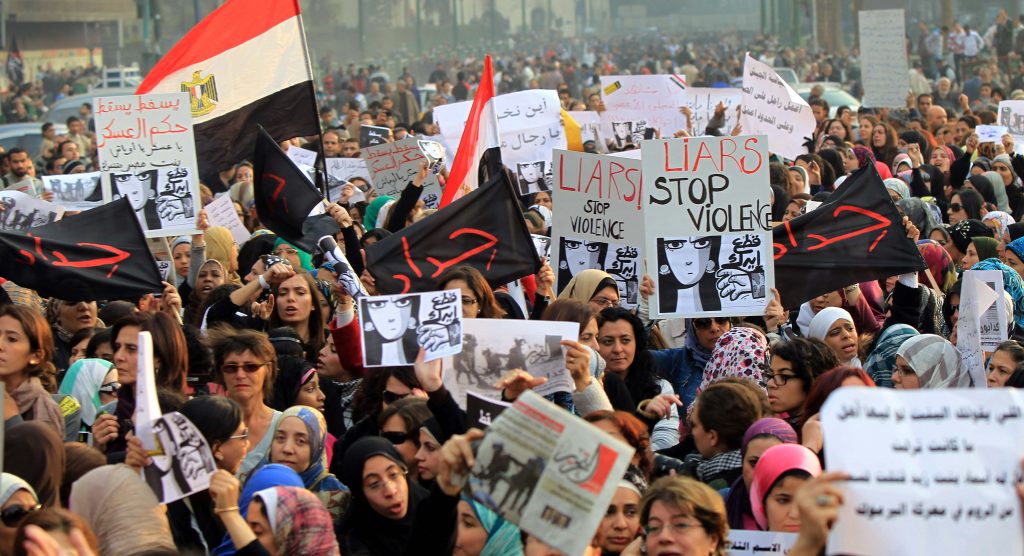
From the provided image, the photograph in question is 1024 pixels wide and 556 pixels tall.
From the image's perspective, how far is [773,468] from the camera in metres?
4.54

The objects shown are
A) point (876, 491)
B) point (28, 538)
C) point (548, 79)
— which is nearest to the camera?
point (876, 491)

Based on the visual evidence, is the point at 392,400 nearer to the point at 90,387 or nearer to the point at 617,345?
the point at 617,345

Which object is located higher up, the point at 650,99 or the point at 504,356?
the point at 650,99

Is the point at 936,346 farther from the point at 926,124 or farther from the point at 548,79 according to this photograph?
the point at 548,79

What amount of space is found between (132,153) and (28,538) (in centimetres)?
654

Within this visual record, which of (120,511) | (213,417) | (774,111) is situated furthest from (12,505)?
(774,111)

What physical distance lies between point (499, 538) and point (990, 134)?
32.8 feet

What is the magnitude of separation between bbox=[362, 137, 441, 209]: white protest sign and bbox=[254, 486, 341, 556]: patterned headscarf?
8026 mm

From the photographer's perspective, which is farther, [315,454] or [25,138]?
[25,138]

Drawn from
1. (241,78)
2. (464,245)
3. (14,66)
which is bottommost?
(464,245)

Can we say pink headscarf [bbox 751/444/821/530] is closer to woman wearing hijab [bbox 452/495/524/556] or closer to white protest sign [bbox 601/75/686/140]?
woman wearing hijab [bbox 452/495/524/556]

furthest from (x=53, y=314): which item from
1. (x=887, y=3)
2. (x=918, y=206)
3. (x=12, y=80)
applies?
(x=887, y=3)

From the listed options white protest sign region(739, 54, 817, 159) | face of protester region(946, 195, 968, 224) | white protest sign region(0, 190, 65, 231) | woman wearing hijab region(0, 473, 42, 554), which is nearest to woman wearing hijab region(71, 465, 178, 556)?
woman wearing hijab region(0, 473, 42, 554)

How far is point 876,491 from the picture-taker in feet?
10.3
